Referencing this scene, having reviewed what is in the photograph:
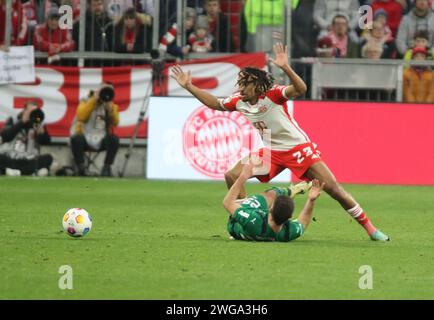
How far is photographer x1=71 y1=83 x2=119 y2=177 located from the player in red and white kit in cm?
995

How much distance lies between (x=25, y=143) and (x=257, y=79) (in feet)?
36.3

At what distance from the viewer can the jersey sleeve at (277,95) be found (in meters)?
14.6

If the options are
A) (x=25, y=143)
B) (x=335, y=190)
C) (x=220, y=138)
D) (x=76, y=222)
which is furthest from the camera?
(x=25, y=143)

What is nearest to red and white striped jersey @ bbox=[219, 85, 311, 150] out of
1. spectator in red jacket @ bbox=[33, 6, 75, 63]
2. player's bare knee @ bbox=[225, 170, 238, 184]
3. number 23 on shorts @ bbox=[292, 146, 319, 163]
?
number 23 on shorts @ bbox=[292, 146, 319, 163]

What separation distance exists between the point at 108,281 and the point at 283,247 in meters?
3.27

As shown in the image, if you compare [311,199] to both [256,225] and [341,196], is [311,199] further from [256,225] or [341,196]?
[341,196]

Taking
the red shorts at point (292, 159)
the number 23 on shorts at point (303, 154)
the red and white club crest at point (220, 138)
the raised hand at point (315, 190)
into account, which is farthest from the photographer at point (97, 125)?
the raised hand at point (315, 190)

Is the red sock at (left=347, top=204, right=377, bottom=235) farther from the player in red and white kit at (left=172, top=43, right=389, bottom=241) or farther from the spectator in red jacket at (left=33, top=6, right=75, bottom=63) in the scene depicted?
the spectator in red jacket at (left=33, top=6, right=75, bottom=63)

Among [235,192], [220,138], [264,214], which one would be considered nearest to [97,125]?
[220,138]

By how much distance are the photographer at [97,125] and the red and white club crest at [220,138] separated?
1.78 m

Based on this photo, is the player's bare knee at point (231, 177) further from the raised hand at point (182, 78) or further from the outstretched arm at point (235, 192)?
the raised hand at point (182, 78)

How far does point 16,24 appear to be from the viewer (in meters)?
25.5
